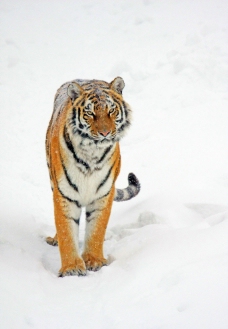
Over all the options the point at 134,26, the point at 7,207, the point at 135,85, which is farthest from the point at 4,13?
the point at 7,207

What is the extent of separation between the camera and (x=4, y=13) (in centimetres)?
951

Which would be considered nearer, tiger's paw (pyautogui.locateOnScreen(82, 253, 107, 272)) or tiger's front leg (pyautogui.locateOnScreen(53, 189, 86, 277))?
tiger's front leg (pyautogui.locateOnScreen(53, 189, 86, 277))

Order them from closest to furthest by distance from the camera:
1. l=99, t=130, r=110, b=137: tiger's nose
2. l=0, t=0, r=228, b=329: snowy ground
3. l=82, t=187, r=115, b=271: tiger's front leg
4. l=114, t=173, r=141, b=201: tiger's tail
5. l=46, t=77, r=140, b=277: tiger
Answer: l=0, t=0, r=228, b=329: snowy ground
l=99, t=130, r=110, b=137: tiger's nose
l=46, t=77, r=140, b=277: tiger
l=82, t=187, r=115, b=271: tiger's front leg
l=114, t=173, r=141, b=201: tiger's tail

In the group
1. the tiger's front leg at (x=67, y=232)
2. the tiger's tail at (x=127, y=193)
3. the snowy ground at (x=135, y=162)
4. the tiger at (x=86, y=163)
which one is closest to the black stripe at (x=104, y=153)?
the tiger at (x=86, y=163)

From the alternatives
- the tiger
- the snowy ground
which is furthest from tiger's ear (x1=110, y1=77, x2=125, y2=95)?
the snowy ground

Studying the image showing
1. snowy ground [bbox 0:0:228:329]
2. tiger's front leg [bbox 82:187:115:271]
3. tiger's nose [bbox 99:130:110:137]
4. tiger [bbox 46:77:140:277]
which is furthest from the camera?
tiger's front leg [bbox 82:187:115:271]

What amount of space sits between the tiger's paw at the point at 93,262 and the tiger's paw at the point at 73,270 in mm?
150

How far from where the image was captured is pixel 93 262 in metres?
4.23

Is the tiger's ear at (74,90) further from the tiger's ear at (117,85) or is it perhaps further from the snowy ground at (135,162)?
the snowy ground at (135,162)

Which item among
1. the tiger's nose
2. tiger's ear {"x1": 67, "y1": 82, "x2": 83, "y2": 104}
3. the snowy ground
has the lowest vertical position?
the snowy ground

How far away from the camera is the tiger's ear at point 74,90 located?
4.14 m

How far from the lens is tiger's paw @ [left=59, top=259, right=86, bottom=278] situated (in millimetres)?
4020

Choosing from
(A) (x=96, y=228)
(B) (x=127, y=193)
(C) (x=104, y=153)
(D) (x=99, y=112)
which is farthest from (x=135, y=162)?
(D) (x=99, y=112)

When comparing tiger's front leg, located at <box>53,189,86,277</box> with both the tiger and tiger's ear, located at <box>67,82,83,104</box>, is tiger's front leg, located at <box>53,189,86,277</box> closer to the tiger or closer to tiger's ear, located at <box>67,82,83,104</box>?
the tiger
